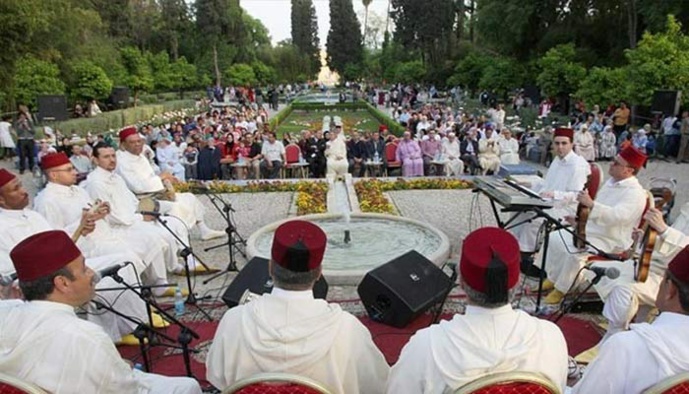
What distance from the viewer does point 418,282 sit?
18.2 feet

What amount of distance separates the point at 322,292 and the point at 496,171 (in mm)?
9833

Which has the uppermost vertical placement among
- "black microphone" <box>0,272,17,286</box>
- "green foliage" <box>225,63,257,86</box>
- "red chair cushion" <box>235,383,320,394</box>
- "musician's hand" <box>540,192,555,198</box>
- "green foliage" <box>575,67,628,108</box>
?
"green foliage" <box>225,63,257,86</box>

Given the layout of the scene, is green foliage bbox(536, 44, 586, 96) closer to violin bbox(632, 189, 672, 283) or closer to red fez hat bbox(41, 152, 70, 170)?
violin bbox(632, 189, 672, 283)

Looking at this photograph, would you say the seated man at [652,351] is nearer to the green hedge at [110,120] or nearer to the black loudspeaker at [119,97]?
the green hedge at [110,120]

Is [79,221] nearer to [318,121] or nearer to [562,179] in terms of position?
[562,179]

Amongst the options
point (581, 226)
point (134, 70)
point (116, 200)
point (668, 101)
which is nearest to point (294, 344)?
point (581, 226)

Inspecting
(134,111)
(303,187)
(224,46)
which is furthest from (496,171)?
(224,46)

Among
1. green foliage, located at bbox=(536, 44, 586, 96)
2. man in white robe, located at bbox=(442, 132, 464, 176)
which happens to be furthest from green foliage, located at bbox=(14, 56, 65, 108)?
green foliage, located at bbox=(536, 44, 586, 96)

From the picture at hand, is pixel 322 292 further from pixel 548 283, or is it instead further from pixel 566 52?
pixel 566 52

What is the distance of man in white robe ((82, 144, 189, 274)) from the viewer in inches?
254

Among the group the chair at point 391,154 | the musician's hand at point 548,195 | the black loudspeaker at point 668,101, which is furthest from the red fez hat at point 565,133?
the black loudspeaker at point 668,101

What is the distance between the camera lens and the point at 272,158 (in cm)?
1463

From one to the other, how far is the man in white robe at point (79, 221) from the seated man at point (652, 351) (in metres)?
4.60

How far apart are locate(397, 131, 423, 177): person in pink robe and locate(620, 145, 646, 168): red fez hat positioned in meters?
8.70
